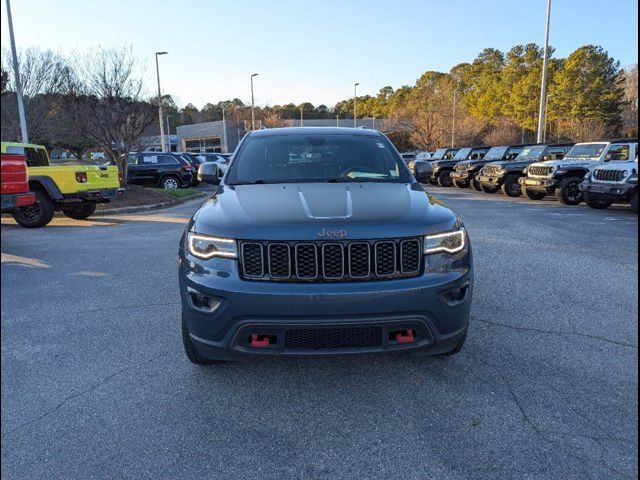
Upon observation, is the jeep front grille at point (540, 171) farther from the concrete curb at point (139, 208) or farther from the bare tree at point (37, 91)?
the bare tree at point (37, 91)

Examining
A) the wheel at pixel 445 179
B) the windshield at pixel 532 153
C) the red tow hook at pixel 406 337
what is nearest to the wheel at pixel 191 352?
the red tow hook at pixel 406 337

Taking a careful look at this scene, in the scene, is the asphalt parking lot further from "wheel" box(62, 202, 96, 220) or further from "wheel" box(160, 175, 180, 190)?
"wheel" box(160, 175, 180, 190)

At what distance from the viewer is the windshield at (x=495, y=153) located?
19.6m

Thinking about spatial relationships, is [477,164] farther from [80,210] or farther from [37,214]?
[37,214]

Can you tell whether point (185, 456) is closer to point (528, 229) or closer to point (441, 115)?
point (528, 229)

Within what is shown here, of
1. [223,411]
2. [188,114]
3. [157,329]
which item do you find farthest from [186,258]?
[188,114]

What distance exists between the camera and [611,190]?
37.0 feet

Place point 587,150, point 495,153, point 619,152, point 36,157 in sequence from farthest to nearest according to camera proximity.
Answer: point 495,153 < point 587,150 < point 619,152 < point 36,157

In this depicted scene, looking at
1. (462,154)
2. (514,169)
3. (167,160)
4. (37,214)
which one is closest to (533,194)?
(514,169)

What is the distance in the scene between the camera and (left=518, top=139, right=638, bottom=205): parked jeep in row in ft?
43.0

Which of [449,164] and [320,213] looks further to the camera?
[449,164]

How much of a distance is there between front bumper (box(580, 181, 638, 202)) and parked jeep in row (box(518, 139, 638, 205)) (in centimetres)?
107

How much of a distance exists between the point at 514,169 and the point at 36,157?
14482 millimetres

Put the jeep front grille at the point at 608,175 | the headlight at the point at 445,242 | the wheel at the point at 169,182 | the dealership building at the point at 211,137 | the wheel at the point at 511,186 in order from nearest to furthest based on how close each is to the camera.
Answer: the headlight at the point at 445,242
the jeep front grille at the point at 608,175
the wheel at the point at 511,186
the wheel at the point at 169,182
the dealership building at the point at 211,137
